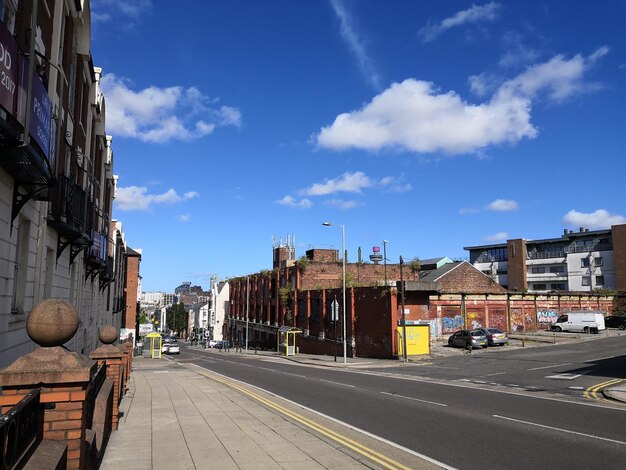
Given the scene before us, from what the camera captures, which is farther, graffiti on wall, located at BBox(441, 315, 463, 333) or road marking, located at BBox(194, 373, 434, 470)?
graffiti on wall, located at BBox(441, 315, 463, 333)

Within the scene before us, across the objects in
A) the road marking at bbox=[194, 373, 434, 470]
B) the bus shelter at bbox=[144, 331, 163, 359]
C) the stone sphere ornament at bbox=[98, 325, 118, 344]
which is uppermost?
the stone sphere ornament at bbox=[98, 325, 118, 344]

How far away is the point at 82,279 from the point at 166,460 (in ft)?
39.2

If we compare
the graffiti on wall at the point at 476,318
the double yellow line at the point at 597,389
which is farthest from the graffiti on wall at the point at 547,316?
the double yellow line at the point at 597,389

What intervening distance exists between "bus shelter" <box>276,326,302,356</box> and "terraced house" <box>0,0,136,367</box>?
30.6 meters

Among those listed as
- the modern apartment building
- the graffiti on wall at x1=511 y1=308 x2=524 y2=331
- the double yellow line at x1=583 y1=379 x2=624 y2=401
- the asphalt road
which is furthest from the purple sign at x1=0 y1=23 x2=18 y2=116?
the modern apartment building

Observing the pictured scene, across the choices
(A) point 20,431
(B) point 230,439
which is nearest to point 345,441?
(B) point 230,439

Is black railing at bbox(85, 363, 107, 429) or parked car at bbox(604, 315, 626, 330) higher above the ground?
black railing at bbox(85, 363, 107, 429)

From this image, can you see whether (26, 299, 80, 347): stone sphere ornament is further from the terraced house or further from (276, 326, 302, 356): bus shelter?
(276, 326, 302, 356): bus shelter

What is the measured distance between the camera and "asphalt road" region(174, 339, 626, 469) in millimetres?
8367

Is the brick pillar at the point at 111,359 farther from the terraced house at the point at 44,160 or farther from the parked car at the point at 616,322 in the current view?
the parked car at the point at 616,322

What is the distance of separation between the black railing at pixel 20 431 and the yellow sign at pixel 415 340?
33.6m

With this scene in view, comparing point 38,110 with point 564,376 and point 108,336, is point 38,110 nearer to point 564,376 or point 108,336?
point 108,336

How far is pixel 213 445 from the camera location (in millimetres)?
8375

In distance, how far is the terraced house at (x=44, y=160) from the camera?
700cm
